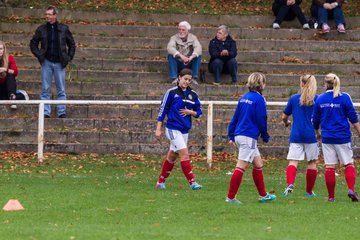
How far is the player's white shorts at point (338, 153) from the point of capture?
16484mm

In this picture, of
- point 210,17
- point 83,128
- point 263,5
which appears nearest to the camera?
point 83,128

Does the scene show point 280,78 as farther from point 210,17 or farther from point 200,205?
point 200,205

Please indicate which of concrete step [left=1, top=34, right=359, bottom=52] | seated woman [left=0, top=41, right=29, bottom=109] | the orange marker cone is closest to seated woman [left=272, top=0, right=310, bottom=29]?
concrete step [left=1, top=34, right=359, bottom=52]

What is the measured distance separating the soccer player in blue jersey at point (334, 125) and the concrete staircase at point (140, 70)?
640 centimetres

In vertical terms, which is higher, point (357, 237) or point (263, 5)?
point (263, 5)

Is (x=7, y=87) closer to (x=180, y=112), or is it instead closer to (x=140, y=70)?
(x=140, y=70)

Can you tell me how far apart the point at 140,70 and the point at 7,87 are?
4201 millimetres

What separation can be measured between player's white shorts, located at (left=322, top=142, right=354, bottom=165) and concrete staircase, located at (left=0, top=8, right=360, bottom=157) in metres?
6.37

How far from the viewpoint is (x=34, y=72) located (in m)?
26.1

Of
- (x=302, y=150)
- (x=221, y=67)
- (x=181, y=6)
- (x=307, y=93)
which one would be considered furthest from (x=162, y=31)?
(x=307, y=93)

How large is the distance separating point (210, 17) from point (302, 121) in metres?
13.1

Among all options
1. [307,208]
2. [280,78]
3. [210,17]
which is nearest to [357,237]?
[307,208]

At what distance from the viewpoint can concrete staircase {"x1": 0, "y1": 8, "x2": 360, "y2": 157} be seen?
23.1 meters

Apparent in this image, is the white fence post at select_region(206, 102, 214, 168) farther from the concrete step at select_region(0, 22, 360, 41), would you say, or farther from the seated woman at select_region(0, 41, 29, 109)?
the concrete step at select_region(0, 22, 360, 41)
